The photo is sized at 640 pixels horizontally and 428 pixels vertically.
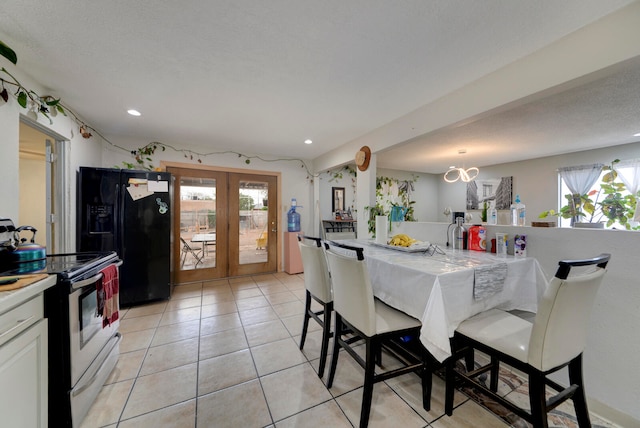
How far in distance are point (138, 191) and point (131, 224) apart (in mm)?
430

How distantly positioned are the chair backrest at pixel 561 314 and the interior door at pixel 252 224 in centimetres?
416

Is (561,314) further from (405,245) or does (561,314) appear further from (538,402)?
(405,245)

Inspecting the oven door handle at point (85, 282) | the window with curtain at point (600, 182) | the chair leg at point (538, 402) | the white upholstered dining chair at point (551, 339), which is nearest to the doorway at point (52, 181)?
the oven door handle at point (85, 282)

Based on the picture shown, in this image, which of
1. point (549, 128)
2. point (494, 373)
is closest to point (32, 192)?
point (494, 373)

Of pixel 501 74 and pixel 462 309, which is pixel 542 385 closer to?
pixel 462 309

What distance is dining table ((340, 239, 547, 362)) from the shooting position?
51.4 inches

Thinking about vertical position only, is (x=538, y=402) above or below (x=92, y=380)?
above

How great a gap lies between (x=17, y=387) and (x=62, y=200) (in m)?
2.29

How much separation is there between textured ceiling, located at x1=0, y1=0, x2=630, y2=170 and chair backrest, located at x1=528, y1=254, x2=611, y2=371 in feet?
4.68

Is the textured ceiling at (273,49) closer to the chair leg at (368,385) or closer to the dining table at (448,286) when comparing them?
the dining table at (448,286)

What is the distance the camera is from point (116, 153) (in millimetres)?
3547

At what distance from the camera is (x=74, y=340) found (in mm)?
1321

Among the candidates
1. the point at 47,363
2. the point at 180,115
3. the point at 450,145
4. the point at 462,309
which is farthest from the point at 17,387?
the point at 450,145

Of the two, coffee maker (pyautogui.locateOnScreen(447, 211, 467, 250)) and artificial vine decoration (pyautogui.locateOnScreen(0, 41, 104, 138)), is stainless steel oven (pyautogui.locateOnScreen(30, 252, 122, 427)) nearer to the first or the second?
artificial vine decoration (pyautogui.locateOnScreen(0, 41, 104, 138))
